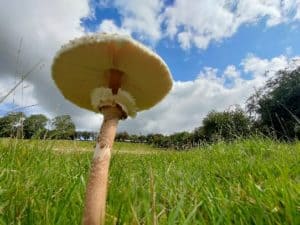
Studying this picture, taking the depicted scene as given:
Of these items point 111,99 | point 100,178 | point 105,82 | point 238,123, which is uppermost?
point 238,123

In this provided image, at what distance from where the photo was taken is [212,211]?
2160 mm

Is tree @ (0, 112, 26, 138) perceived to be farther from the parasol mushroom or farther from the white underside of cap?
the white underside of cap

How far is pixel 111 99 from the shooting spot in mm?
1824

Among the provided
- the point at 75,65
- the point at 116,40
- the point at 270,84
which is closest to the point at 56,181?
the point at 75,65

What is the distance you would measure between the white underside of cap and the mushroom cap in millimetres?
97

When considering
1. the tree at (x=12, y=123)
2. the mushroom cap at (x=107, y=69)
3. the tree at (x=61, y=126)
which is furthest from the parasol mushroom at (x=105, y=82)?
the tree at (x=61, y=126)

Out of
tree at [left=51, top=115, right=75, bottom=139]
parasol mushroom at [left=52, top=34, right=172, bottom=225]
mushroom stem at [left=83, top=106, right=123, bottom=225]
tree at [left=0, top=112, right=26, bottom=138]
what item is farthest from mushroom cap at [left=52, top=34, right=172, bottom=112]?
tree at [left=51, top=115, right=75, bottom=139]

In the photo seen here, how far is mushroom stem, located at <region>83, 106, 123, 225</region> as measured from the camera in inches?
62.2

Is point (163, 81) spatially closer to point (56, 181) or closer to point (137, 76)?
point (137, 76)

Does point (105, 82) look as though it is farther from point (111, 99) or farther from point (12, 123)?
point (12, 123)

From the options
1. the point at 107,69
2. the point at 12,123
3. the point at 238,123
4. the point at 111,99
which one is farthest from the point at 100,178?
the point at 238,123

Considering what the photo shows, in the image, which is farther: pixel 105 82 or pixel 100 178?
pixel 105 82

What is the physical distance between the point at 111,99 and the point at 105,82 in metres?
0.26

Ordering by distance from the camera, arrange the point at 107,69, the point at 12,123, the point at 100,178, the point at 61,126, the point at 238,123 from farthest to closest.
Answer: the point at 238,123, the point at 61,126, the point at 12,123, the point at 107,69, the point at 100,178
